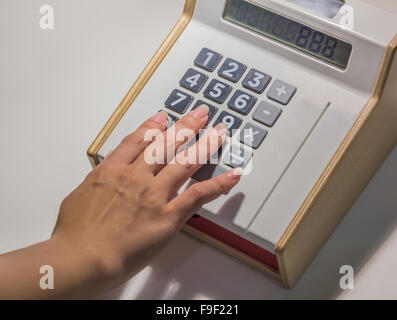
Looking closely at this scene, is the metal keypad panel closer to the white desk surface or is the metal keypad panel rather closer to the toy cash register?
the toy cash register

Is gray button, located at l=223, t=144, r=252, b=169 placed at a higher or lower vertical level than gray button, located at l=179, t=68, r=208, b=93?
lower

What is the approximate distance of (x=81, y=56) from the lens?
0.85 m

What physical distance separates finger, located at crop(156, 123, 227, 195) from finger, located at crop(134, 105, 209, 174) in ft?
0.04

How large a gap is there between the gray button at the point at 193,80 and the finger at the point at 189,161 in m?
0.06

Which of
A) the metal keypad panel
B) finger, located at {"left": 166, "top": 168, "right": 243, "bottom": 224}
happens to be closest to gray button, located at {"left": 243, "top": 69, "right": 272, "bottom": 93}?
the metal keypad panel

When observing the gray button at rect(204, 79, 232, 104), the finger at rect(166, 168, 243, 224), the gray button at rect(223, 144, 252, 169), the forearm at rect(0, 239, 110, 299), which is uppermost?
the gray button at rect(204, 79, 232, 104)

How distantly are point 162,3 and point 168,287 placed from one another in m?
0.38

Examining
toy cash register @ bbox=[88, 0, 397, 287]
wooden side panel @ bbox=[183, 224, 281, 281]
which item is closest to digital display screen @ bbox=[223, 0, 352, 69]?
toy cash register @ bbox=[88, 0, 397, 287]

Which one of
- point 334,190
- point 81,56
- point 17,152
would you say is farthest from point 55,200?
point 334,190

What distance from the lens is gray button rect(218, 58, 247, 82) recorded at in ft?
2.24

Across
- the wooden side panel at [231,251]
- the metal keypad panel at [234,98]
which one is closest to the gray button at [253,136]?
the metal keypad panel at [234,98]

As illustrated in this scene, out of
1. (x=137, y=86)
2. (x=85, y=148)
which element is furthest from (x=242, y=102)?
(x=85, y=148)

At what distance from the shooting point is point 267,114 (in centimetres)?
66

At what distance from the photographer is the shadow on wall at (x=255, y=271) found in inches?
27.2
